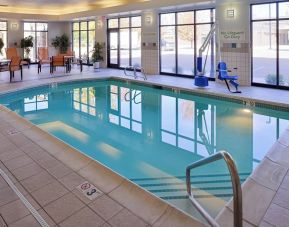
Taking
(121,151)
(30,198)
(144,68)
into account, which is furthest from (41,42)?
(30,198)

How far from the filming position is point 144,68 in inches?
478

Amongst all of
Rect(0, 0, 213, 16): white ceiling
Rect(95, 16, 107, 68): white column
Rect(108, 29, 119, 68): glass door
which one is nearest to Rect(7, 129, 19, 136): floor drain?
Rect(0, 0, 213, 16): white ceiling

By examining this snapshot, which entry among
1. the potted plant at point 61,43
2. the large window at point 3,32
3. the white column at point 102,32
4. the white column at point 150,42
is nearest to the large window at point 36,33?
the potted plant at point 61,43

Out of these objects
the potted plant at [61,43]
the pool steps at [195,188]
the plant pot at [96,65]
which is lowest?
the pool steps at [195,188]

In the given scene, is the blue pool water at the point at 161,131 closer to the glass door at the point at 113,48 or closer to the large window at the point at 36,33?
the glass door at the point at 113,48

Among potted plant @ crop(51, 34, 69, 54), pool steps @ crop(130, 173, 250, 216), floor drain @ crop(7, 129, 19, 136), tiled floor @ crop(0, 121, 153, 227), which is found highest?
potted plant @ crop(51, 34, 69, 54)

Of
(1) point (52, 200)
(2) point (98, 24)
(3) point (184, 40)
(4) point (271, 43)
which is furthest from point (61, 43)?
(1) point (52, 200)

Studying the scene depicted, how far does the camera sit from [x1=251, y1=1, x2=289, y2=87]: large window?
8031 millimetres

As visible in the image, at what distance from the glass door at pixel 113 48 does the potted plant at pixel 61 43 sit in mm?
3637

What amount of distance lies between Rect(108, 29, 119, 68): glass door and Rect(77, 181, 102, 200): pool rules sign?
37.9ft

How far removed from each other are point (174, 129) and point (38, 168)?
2.92 meters

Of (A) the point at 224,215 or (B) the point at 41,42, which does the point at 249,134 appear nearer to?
(A) the point at 224,215

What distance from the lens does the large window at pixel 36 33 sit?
52.6 ft

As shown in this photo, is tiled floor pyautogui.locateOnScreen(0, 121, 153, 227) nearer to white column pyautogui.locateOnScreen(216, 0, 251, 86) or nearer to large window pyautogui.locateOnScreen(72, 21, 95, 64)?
white column pyautogui.locateOnScreen(216, 0, 251, 86)
